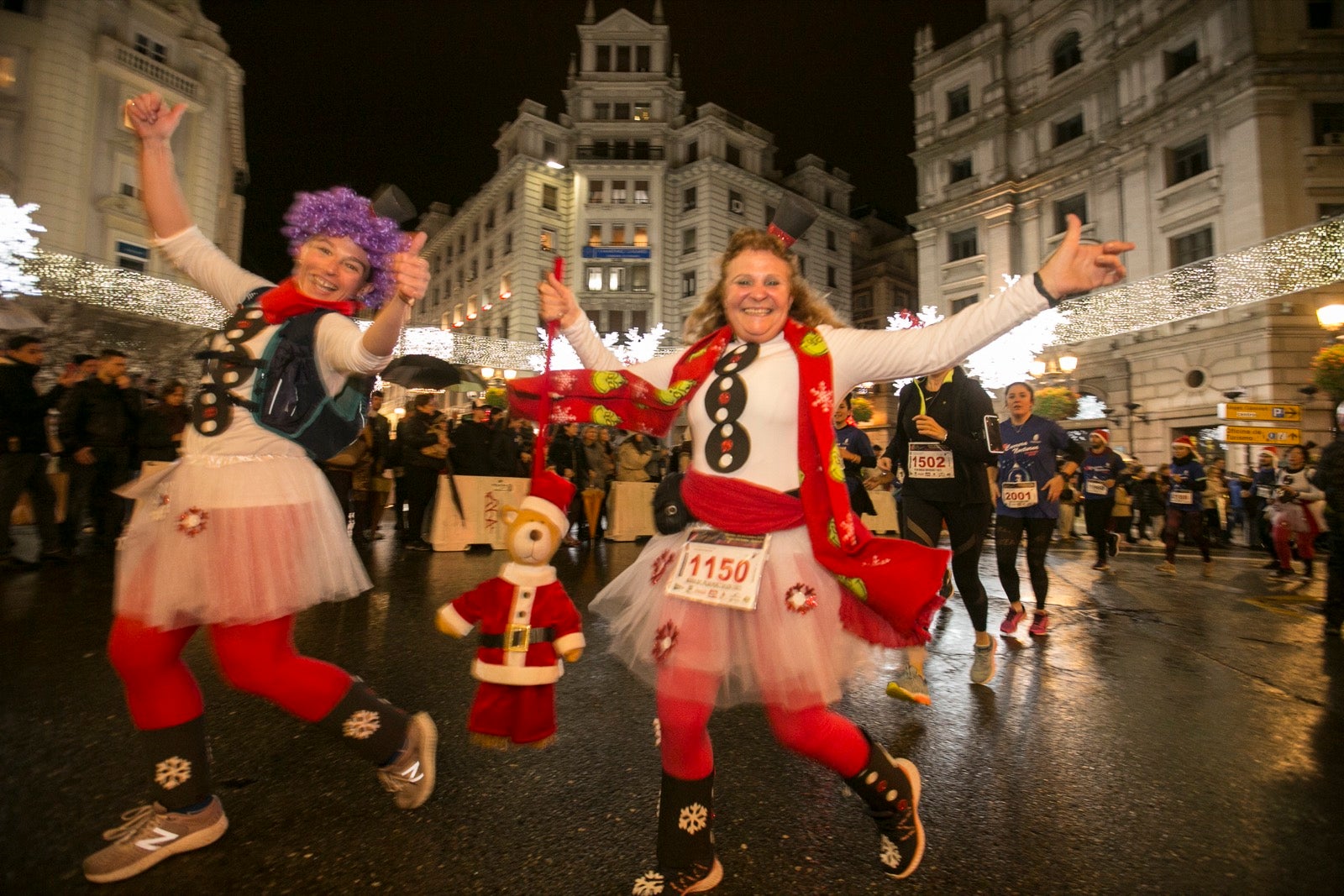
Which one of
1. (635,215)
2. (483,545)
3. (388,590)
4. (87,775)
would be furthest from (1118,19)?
(87,775)

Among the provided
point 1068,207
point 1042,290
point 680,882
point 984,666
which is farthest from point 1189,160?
point 680,882

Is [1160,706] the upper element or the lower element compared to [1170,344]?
lower

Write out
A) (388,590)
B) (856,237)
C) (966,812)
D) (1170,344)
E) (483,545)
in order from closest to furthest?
(966,812), (388,590), (483,545), (1170,344), (856,237)

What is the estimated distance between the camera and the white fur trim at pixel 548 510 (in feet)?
7.67

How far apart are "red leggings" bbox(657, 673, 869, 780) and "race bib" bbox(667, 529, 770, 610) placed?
248mm

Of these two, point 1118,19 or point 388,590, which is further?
point 1118,19

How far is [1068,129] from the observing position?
1136 inches

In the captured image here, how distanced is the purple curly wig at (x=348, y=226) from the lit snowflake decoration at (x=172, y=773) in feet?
5.80

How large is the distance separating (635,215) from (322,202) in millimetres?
43017

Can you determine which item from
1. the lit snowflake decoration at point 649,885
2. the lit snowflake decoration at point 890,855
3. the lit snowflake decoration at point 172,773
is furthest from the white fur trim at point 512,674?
the lit snowflake decoration at point 890,855

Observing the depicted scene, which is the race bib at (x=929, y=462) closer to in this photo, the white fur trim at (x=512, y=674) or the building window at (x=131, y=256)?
the white fur trim at (x=512, y=674)

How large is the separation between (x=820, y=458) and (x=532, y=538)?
3.24 feet

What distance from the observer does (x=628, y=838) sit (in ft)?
7.54

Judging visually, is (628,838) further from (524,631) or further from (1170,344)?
(1170,344)
